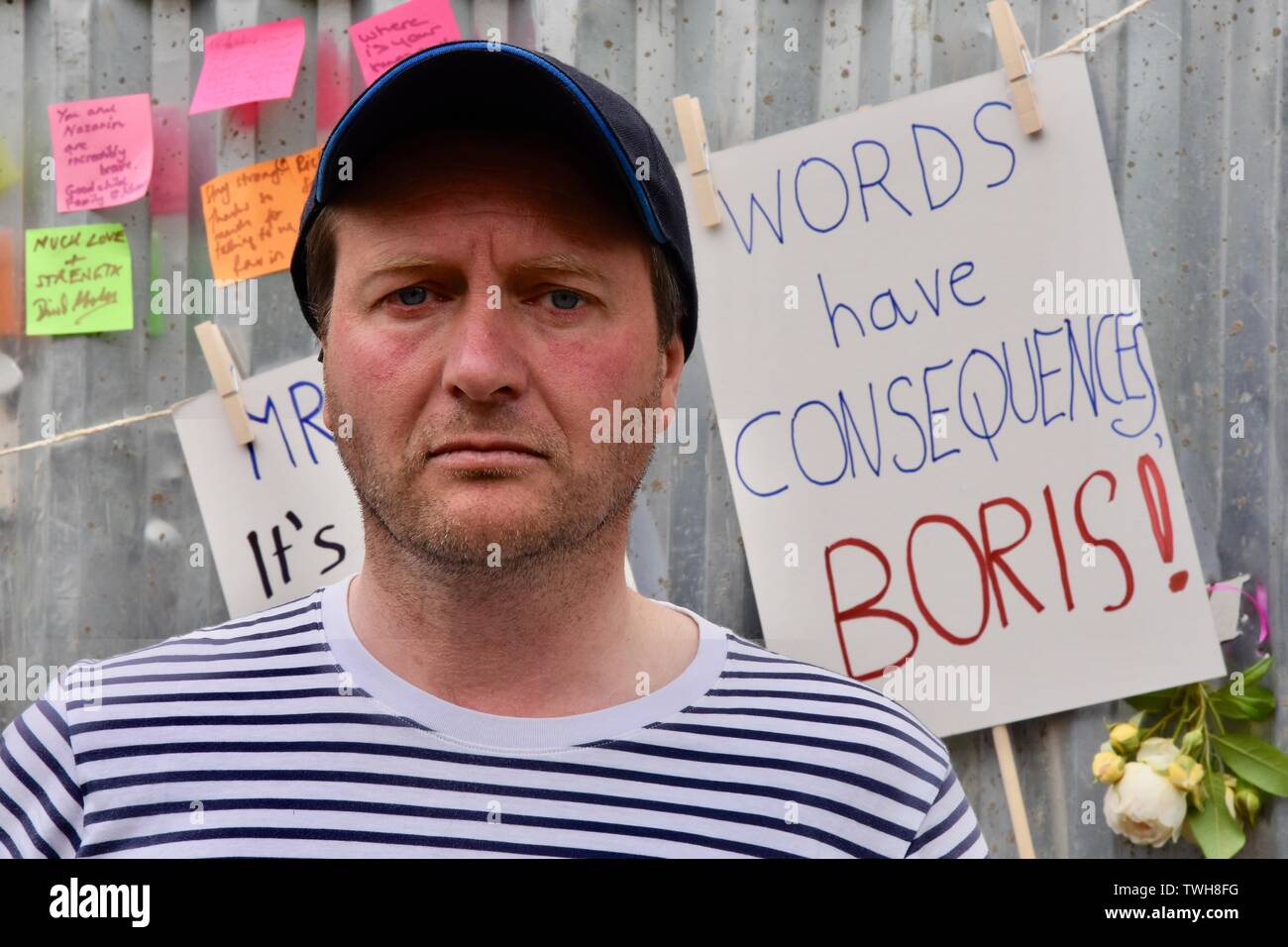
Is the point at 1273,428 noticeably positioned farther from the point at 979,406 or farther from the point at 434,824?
the point at 434,824

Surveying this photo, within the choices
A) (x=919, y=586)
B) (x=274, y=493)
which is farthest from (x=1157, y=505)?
(x=274, y=493)

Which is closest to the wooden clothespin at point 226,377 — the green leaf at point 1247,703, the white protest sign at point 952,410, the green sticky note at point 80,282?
the green sticky note at point 80,282

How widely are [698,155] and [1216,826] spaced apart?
108 cm

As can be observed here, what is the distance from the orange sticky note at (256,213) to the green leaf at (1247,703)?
4.52 ft

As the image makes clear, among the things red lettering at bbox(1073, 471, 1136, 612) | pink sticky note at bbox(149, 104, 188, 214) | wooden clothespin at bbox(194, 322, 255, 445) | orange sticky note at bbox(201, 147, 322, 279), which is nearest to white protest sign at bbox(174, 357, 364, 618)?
wooden clothespin at bbox(194, 322, 255, 445)

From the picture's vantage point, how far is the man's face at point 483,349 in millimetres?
761

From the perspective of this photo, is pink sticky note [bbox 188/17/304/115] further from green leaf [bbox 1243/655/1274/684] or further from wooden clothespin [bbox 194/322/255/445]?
green leaf [bbox 1243/655/1274/684]

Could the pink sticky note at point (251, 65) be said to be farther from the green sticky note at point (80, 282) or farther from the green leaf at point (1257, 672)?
the green leaf at point (1257, 672)

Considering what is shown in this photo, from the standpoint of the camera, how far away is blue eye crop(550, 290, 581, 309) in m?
0.79

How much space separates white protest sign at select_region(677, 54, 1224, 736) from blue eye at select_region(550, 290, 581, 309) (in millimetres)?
681

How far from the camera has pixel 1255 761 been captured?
140cm

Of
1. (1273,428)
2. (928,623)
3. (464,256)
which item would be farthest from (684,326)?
(1273,428)

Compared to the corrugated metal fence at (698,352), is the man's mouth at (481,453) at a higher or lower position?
lower

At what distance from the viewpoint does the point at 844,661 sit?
1.43 meters
